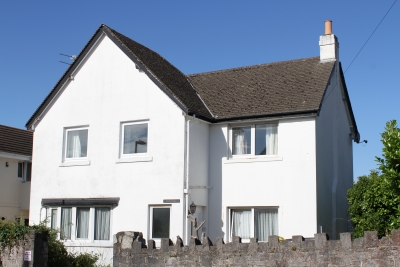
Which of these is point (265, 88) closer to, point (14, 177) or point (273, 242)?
point (273, 242)

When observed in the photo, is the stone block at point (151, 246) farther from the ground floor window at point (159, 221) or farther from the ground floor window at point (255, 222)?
the ground floor window at point (255, 222)

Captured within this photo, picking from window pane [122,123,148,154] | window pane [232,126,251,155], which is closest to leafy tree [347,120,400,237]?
window pane [232,126,251,155]

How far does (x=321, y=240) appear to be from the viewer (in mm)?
13555

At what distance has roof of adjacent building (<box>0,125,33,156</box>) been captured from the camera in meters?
26.3

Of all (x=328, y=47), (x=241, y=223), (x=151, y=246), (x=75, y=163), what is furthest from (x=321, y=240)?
(x=75, y=163)

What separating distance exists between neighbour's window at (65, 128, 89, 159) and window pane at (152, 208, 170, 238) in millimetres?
4105

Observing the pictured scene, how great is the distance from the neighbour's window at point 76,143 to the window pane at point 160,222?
4105mm

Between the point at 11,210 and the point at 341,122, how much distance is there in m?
15.4

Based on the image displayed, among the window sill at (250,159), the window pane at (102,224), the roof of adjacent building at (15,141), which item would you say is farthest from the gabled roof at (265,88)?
the roof of adjacent building at (15,141)

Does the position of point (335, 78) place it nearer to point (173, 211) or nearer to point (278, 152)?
point (278, 152)

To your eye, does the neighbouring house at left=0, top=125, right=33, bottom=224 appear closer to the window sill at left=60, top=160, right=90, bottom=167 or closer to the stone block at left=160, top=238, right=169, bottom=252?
the window sill at left=60, top=160, right=90, bottom=167

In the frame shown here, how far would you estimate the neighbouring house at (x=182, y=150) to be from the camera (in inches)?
765

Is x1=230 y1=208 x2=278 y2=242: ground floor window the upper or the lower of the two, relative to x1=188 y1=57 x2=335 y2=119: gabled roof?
lower

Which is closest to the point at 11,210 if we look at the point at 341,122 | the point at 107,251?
the point at 107,251
